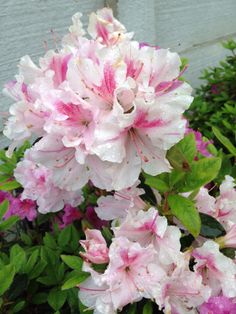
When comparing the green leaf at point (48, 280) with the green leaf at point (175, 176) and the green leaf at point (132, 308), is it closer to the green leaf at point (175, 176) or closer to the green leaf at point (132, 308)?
the green leaf at point (132, 308)

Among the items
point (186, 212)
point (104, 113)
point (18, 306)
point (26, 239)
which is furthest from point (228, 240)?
point (26, 239)

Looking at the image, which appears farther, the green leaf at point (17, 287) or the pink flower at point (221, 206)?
the green leaf at point (17, 287)

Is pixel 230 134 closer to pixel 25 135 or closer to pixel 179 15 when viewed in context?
pixel 179 15

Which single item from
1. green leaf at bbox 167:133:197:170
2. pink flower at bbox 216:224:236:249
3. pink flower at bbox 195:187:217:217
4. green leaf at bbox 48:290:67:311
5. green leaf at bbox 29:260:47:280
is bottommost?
green leaf at bbox 48:290:67:311

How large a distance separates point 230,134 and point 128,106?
1821mm

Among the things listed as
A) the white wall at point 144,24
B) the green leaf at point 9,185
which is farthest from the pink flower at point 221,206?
the white wall at point 144,24

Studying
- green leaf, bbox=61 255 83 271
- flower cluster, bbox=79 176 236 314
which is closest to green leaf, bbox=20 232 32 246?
green leaf, bbox=61 255 83 271

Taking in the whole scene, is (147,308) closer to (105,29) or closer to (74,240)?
(74,240)

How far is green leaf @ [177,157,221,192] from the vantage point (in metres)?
1.03

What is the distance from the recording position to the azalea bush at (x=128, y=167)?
0.89m

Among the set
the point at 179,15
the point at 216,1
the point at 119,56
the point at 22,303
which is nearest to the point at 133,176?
the point at 119,56

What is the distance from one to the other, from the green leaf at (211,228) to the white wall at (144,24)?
1.52m

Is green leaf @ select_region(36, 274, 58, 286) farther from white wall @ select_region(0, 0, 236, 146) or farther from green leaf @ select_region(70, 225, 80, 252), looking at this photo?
white wall @ select_region(0, 0, 236, 146)

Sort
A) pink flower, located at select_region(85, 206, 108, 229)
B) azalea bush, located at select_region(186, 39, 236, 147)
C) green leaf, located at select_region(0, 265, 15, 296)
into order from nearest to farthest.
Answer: green leaf, located at select_region(0, 265, 15, 296) < pink flower, located at select_region(85, 206, 108, 229) < azalea bush, located at select_region(186, 39, 236, 147)
